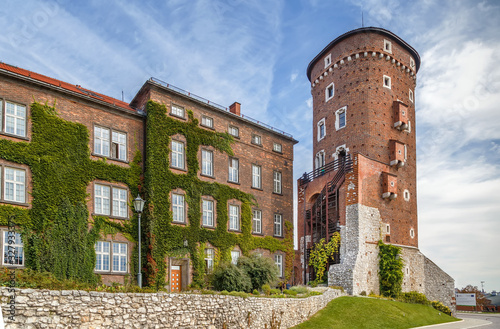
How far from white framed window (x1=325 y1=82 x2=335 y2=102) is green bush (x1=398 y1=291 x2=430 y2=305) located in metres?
18.8

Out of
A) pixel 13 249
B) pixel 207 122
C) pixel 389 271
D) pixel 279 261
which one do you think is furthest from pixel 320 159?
pixel 13 249

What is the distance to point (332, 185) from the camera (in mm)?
37750

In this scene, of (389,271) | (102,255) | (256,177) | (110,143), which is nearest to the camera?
(102,255)

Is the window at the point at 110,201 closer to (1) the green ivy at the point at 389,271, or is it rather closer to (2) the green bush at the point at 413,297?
(1) the green ivy at the point at 389,271

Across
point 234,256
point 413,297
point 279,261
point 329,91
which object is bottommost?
point 413,297

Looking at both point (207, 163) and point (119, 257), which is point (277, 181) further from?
point (119, 257)

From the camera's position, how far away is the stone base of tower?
1288 inches

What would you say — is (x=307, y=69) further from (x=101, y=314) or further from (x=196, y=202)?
(x=101, y=314)

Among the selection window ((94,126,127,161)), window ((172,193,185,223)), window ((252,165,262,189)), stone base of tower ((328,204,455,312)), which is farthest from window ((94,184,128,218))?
stone base of tower ((328,204,455,312))

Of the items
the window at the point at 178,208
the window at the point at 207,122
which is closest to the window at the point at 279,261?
the window at the point at 178,208

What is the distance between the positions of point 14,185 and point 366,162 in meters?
25.7

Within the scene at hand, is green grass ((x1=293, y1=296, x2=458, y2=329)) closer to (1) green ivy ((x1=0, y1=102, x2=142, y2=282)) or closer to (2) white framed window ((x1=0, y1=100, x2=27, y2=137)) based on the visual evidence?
(1) green ivy ((x1=0, y1=102, x2=142, y2=282))

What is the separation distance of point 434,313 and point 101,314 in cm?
2778

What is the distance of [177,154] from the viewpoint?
28469mm
